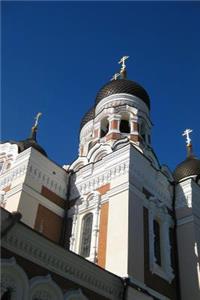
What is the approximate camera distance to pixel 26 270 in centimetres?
690

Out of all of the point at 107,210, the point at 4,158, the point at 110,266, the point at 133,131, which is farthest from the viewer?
the point at 133,131

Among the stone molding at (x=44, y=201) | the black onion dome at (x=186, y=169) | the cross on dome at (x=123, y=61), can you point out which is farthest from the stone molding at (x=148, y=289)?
the cross on dome at (x=123, y=61)

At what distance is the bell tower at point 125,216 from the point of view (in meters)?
9.36

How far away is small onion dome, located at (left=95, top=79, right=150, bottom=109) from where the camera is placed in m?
16.2

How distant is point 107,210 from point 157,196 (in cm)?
199

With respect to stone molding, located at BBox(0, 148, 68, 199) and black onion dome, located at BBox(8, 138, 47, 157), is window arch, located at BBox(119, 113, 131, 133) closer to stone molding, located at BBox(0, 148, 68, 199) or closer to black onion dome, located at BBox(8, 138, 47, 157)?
black onion dome, located at BBox(8, 138, 47, 157)

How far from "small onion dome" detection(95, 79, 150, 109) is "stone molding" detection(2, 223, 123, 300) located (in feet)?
30.7

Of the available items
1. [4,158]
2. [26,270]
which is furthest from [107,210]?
[4,158]

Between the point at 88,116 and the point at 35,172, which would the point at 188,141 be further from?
the point at 35,172

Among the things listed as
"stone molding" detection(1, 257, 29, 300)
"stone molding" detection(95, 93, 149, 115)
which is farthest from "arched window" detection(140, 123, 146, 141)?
"stone molding" detection(1, 257, 29, 300)

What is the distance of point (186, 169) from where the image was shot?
46.6 feet

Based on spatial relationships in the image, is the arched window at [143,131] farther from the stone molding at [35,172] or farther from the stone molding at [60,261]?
the stone molding at [60,261]

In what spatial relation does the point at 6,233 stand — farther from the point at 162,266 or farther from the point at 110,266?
the point at 162,266

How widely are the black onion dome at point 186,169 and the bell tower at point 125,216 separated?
1.06 feet
